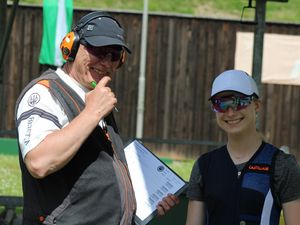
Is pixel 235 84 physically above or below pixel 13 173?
above

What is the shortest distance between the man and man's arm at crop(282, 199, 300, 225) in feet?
2.16

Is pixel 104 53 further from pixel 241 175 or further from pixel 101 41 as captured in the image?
pixel 241 175

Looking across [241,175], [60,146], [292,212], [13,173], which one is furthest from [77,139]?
[13,173]

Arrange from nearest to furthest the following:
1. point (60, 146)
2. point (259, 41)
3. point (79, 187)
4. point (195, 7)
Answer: point (60, 146)
point (79, 187)
point (259, 41)
point (195, 7)

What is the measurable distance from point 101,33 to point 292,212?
1.10 meters

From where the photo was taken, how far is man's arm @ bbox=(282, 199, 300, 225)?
2.96 meters

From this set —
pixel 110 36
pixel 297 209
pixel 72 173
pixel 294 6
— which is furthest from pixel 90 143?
pixel 294 6

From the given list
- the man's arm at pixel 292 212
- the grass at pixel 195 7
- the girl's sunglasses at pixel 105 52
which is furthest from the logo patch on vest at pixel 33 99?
the grass at pixel 195 7

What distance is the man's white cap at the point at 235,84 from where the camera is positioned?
123 inches

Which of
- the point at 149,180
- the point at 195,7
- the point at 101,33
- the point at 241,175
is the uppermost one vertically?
the point at 195,7

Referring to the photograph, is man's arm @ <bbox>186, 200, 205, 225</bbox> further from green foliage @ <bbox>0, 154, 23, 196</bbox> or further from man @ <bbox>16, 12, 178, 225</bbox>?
green foliage @ <bbox>0, 154, 23, 196</bbox>

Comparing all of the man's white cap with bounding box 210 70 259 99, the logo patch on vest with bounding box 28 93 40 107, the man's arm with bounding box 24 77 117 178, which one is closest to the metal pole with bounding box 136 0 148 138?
the man's white cap with bounding box 210 70 259 99

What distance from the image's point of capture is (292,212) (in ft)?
9.70

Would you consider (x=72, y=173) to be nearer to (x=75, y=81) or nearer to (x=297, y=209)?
(x=75, y=81)
